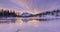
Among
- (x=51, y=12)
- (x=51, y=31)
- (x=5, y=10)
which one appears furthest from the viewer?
(x=51, y=12)

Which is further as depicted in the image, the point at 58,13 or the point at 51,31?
the point at 58,13

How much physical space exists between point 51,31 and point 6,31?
1.42m

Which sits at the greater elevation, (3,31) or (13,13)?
(13,13)

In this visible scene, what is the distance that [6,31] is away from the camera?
160 inches

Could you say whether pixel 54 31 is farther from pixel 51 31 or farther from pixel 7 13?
pixel 7 13

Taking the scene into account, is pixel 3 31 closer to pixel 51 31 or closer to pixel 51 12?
pixel 51 31

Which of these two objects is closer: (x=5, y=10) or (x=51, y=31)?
(x=51, y=31)

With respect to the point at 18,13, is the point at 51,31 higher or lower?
lower

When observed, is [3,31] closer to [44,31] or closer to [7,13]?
[44,31]

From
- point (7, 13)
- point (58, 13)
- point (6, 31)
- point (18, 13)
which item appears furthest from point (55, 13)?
point (6, 31)

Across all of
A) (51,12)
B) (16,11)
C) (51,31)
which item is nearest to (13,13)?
(16,11)

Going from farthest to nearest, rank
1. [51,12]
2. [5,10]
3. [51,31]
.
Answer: [51,12]
[5,10]
[51,31]

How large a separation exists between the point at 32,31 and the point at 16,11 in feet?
9.12

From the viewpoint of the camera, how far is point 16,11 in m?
6.69
